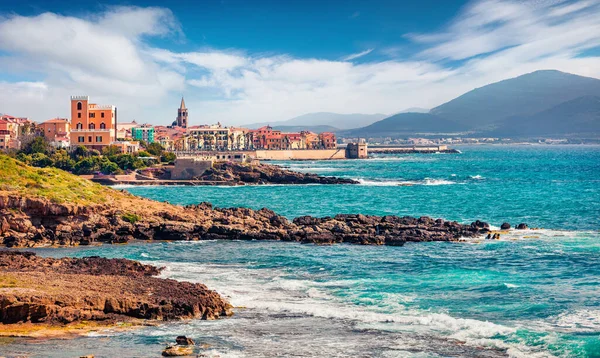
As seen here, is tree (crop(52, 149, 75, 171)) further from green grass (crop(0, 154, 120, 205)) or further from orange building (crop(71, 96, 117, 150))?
green grass (crop(0, 154, 120, 205))

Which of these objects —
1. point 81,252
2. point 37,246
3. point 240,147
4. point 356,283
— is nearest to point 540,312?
point 356,283

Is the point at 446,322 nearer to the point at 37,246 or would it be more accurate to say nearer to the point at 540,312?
the point at 540,312

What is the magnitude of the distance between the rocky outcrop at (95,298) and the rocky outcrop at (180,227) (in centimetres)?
1178

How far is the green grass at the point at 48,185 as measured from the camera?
132ft

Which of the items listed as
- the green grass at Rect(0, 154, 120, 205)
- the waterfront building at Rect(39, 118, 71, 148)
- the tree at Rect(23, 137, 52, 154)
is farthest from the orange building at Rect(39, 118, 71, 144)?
the green grass at Rect(0, 154, 120, 205)

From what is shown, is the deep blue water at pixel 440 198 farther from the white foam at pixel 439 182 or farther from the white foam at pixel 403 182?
the white foam at pixel 439 182

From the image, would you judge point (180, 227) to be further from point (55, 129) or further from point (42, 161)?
point (55, 129)

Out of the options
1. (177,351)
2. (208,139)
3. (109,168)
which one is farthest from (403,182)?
(208,139)

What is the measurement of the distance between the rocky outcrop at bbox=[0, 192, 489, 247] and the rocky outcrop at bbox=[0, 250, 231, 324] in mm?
11780

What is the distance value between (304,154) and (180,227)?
151 meters

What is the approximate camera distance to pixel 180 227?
40.6 meters

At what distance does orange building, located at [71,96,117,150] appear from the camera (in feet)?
346

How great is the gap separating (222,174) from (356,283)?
73155mm

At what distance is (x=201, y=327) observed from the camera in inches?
826
